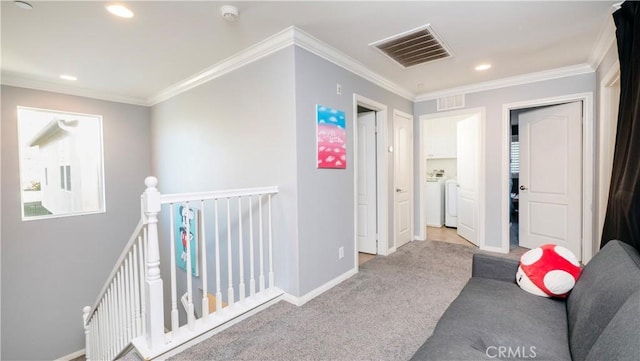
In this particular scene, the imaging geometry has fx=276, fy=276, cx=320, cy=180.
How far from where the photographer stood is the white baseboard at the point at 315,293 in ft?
8.05

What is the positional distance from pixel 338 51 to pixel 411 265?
2.60 metres

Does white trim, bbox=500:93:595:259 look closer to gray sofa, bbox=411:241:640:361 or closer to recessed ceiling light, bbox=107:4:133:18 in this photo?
gray sofa, bbox=411:241:640:361

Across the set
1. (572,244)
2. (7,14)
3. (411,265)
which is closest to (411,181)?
(411,265)

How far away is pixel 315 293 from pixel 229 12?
248 centimetres

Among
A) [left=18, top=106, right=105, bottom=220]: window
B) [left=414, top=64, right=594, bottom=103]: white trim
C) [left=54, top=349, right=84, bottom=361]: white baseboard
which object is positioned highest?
[left=414, top=64, right=594, bottom=103]: white trim

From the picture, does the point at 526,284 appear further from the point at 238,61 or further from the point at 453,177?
the point at 453,177

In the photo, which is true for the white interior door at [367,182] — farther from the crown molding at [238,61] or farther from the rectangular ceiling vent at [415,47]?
the crown molding at [238,61]

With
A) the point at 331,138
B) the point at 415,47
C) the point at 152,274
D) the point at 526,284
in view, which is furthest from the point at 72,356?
the point at 415,47

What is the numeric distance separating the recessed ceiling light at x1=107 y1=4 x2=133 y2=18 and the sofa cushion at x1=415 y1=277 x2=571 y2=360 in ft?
9.39

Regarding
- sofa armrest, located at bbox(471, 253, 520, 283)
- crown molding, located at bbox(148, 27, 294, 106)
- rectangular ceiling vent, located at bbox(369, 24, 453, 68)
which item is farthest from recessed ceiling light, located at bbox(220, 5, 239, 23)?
sofa armrest, located at bbox(471, 253, 520, 283)

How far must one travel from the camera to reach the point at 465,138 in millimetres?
4484

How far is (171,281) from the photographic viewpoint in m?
1.95

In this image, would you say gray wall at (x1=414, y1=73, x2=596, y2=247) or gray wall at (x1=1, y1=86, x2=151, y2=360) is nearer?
gray wall at (x1=1, y1=86, x2=151, y2=360)

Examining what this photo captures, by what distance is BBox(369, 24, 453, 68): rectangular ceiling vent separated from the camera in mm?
2488
